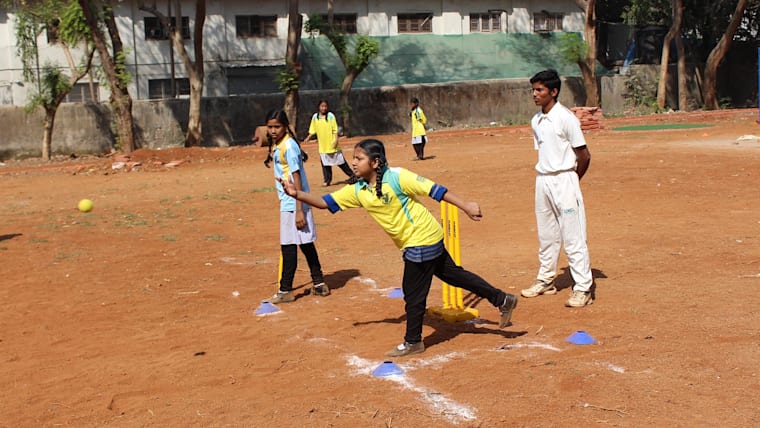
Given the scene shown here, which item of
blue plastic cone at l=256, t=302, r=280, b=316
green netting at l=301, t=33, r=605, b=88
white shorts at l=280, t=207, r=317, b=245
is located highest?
green netting at l=301, t=33, r=605, b=88

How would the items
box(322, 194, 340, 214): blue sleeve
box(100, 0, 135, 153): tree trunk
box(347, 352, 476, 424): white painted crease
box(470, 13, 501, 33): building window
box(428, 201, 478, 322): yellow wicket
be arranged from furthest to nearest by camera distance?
box(470, 13, 501, 33): building window
box(100, 0, 135, 153): tree trunk
box(428, 201, 478, 322): yellow wicket
box(322, 194, 340, 214): blue sleeve
box(347, 352, 476, 424): white painted crease

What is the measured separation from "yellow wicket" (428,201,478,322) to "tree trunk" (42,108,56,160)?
21.8m

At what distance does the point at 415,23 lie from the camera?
40531mm

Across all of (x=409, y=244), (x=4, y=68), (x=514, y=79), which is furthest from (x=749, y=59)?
(x=409, y=244)

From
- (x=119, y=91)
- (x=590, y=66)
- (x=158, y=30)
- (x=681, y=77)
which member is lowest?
(x=119, y=91)

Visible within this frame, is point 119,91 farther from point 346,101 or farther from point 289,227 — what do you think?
point 289,227

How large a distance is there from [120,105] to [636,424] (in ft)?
75.5

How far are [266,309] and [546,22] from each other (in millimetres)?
36683

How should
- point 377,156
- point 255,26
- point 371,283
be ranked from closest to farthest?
1. point 377,156
2. point 371,283
3. point 255,26

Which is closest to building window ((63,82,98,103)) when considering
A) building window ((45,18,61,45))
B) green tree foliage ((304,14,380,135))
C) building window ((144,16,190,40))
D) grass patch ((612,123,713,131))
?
building window ((45,18,61,45))

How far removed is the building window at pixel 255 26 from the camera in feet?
126

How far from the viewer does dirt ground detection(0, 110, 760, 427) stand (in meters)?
5.75

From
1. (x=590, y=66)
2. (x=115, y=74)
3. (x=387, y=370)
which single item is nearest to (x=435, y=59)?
(x=590, y=66)

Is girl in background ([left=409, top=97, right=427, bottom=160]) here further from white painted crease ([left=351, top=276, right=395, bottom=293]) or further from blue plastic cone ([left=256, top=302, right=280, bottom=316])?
blue plastic cone ([left=256, top=302, right=280, bottom=316])
